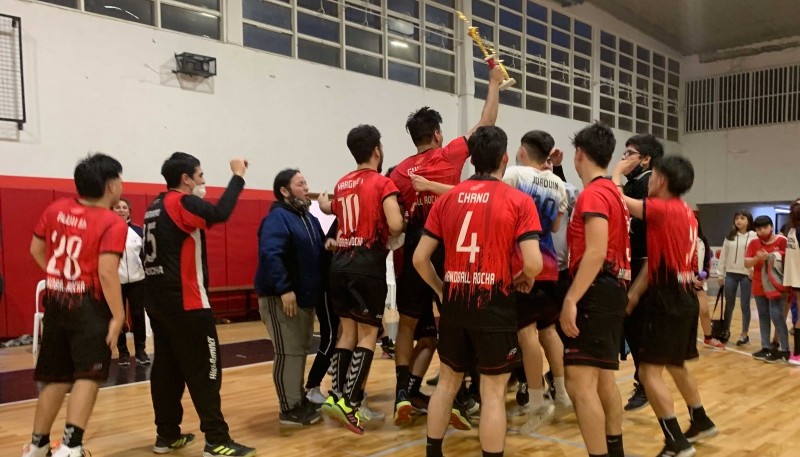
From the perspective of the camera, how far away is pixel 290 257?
14.6 feet

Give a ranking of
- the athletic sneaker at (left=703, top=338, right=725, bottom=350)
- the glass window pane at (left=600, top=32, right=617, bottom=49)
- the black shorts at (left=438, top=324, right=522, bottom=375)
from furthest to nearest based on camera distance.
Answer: the glass window pane at (left=600, top=32, right=617, bottom=49)
the athletic sneaker at (left=703, top=338, right=725, bottom=350)
the black shorts at (left=438, top=324, right=522, bottom=375)

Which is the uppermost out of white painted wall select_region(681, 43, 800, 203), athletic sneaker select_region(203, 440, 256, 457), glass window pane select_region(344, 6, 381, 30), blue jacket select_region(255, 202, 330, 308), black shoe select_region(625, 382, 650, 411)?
glass window pane select_region(344, 6, 381, 30)

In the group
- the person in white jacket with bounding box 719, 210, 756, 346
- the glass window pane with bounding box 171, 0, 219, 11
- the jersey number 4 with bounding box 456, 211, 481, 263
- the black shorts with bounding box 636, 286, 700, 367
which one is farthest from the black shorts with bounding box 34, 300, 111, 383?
the glass window pane with bounding box 171, 0, 219, 11

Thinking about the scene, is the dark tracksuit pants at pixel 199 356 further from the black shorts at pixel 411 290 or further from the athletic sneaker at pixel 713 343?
the athletic sneaker at pixel 713 343

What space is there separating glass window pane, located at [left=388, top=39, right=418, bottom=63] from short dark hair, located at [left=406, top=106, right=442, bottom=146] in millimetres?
9598

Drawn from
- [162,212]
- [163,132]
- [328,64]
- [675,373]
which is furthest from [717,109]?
[162,212]

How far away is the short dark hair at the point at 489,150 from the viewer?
315 cm

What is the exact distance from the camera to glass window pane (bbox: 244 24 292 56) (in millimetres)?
11094

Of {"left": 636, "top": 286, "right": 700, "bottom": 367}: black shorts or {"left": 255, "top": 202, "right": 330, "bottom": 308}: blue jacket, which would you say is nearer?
{"left": 636, "top": 286, "right": 700, "bottom": 367}: black shorts

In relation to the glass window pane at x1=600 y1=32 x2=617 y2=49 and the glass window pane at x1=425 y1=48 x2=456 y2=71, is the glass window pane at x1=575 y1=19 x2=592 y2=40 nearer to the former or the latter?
the glass window pane at x1=600 y1=32 x2=617 y2=49

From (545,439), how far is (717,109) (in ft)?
63.7

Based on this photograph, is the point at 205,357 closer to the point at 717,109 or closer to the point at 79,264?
the point at 79,264

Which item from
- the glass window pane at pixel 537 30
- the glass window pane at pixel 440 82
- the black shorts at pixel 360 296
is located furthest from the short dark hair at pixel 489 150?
the glass window pane at pixel 537 30

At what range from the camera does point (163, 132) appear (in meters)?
9.92
